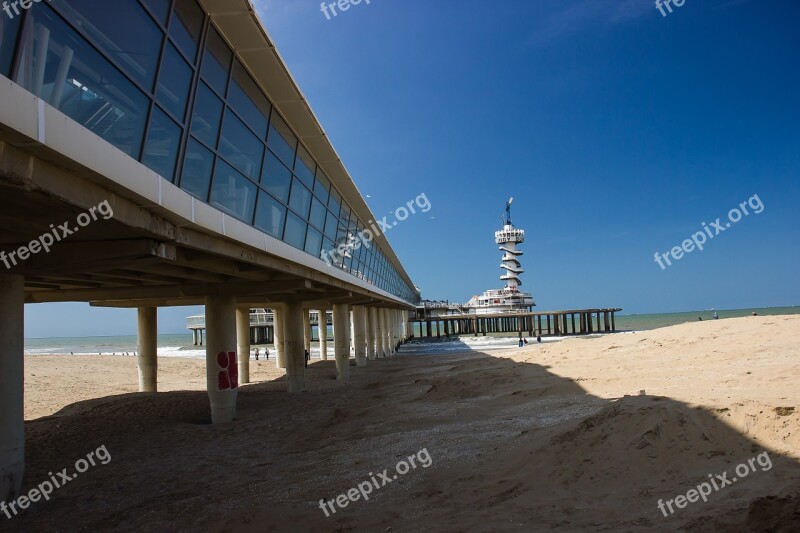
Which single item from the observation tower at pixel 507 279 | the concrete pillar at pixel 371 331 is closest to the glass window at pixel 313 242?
the concrete pillar at pixel 371 331

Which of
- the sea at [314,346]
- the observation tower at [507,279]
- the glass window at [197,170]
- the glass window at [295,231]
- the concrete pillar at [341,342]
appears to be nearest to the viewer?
the glass window at [197,170]

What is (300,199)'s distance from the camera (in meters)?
12.9

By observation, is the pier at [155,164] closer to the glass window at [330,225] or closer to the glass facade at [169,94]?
the glass facade at [169,94]

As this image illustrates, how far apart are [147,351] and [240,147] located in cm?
1419

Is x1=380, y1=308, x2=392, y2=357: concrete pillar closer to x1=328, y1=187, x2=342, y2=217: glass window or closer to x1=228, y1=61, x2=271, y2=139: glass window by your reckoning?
x1=328, y1=187, x2=342, y2=217: glass window

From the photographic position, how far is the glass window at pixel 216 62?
7996mm

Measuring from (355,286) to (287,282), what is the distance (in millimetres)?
7131

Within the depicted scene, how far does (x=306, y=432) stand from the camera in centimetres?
1188

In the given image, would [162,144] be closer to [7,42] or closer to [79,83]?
[79,83]

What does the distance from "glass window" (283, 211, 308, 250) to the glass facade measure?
5cm

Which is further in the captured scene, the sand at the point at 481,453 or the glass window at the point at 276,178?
the glass window at the point at 276,178

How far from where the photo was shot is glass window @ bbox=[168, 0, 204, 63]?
6.99 meters

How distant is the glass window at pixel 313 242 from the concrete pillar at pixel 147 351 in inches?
376

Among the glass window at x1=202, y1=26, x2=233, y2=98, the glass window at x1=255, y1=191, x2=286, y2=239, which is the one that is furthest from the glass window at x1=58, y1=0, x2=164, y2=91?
the glass window at x1=255, y1=191, x2=286, y2=239
